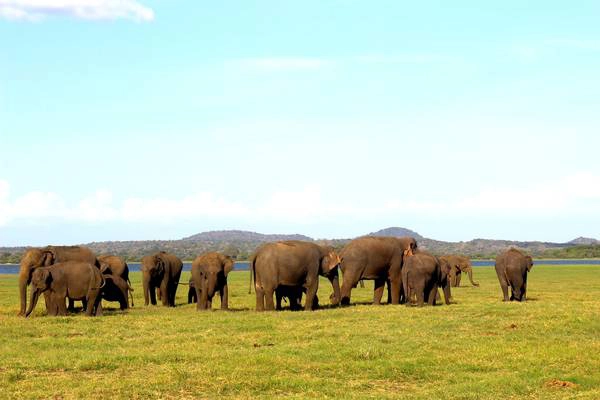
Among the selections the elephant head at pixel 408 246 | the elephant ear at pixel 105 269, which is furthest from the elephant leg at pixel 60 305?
the elephant head at pixel 408 246

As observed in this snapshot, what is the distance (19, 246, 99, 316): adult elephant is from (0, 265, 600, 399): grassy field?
3987mm

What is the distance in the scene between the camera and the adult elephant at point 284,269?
3184 centimetres

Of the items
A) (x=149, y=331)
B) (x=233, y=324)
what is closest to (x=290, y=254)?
(x=233, y=324)

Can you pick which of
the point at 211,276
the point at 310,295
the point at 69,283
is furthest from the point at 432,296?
the point at 69,283

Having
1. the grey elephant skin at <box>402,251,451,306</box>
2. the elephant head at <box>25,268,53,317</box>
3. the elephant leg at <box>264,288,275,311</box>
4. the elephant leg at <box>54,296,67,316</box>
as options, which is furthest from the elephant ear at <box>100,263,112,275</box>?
the grey elephant skin at <box>402,251,451,306</box>

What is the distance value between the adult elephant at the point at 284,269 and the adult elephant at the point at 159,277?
25.5ft

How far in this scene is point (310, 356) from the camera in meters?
19.3

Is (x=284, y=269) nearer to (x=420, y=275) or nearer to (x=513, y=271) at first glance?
(x=420, y=275)

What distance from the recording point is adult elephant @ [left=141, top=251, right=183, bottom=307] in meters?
39.1

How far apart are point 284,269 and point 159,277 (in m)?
9.93

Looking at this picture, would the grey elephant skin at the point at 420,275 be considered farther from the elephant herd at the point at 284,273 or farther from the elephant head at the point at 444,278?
the elephant head at the point at 444,278

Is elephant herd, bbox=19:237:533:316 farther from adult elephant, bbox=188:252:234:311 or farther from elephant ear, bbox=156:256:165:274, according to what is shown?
elephant ear, bbox=156:256:165:274

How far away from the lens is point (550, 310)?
1110 inches

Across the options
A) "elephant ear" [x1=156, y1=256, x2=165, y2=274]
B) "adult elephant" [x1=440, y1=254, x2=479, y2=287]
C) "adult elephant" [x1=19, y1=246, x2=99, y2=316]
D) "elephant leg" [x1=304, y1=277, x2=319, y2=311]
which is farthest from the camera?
"adult elephant" [x1=440, y1=254, x2=479, y2=287]
